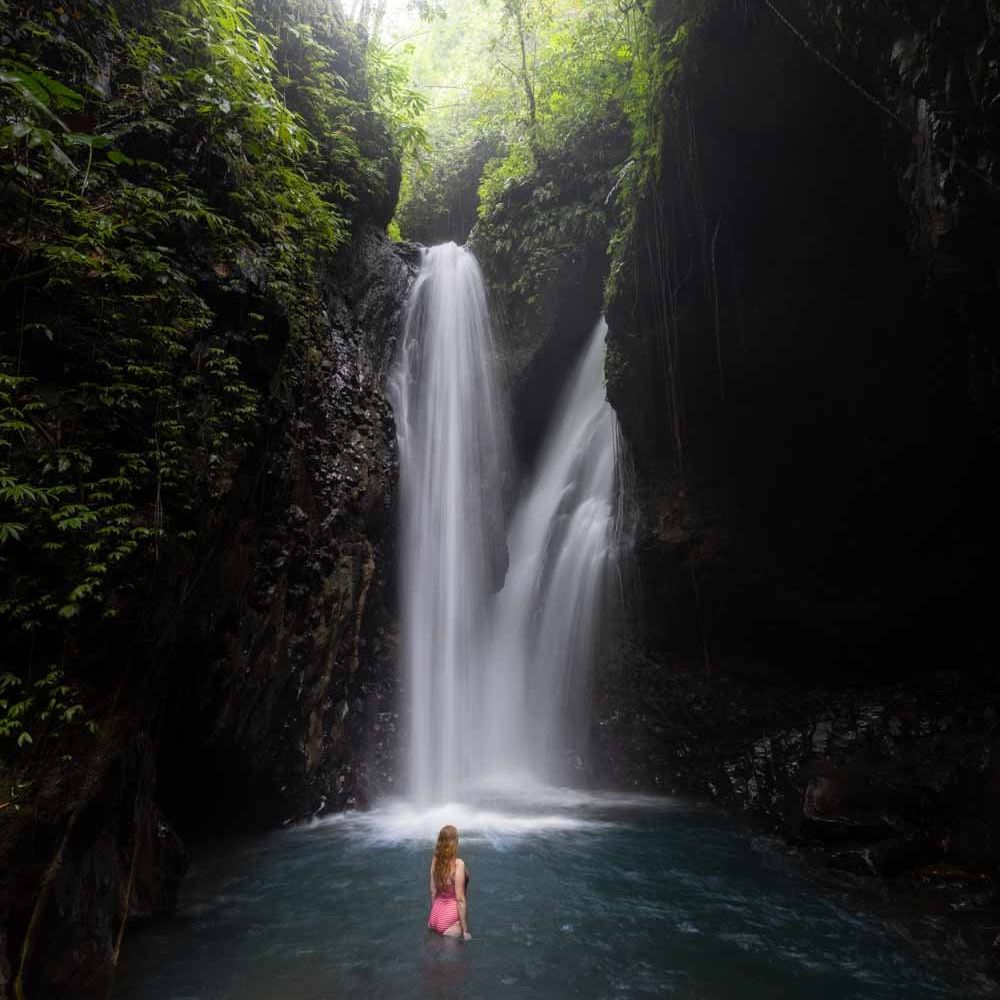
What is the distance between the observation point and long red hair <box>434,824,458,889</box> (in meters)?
5.36

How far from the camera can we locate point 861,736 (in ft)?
33.4

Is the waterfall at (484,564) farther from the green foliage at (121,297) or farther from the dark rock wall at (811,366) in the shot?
the green foliage at (121,297)

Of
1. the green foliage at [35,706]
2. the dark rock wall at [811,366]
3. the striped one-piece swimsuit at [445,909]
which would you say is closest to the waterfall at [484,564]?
the dark rock wall at [811,366]

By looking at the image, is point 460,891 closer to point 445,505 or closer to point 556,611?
point 556,611

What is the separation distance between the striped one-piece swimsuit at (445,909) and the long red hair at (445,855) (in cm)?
4

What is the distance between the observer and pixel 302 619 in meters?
9.15

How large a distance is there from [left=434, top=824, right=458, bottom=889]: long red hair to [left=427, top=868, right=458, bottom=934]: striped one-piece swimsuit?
0.04 m

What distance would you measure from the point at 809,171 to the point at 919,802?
311 inches

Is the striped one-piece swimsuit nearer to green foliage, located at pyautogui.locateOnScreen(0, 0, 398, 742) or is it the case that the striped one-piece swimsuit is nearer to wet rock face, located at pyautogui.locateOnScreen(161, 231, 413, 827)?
green foliage, located at pyautogui.locateOnScreen(0, 0, 398, 742)

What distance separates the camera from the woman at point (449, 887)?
17.6 feet

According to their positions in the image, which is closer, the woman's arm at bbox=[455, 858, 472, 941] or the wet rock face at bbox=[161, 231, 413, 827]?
the woman's arm at bbox=[455, 858, 472, 941]

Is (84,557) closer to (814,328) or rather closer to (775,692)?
(814,328)

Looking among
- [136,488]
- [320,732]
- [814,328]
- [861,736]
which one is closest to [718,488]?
[814,328]

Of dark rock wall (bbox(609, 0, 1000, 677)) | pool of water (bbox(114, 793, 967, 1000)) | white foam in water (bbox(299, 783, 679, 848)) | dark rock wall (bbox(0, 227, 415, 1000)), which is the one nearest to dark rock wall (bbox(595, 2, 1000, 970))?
dark rock wall (bbox(609, 0, 1000, 677))
